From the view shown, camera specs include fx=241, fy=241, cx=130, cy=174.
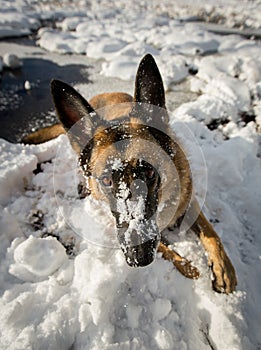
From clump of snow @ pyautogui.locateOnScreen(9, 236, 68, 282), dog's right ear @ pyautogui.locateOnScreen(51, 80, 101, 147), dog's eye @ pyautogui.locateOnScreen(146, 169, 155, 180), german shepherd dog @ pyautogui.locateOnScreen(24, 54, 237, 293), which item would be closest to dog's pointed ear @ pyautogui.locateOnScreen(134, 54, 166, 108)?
german shepherd dog @ pyautogui.locateOnScreen(24, 54, 237, 293)

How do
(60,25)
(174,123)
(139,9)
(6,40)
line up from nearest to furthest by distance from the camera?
(174,123) < (6,40) < (60,25) < (139,9)

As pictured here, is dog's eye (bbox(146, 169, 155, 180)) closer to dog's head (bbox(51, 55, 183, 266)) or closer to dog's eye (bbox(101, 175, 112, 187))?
dog's head (bbox(51, 55, 183, 266))

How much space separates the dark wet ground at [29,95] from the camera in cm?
455

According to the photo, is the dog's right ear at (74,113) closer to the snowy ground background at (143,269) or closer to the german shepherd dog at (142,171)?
the german shepherd dog at (142,171)

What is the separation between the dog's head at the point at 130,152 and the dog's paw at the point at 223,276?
24.6 inches

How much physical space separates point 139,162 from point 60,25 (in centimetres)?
1151

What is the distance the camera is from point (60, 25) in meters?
10.8

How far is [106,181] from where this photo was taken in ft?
7.00

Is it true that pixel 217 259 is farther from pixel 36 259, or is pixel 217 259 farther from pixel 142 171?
pixel 36 259

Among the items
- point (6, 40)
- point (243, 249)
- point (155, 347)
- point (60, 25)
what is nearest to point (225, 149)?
point (243, 249)

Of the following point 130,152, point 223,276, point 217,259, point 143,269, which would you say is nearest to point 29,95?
point 130,152

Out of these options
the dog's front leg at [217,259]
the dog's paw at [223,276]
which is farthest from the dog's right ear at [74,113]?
the dog's paw at [223,276]

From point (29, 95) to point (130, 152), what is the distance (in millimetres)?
4317

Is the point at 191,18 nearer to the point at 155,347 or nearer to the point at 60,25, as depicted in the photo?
the point at 60,25
